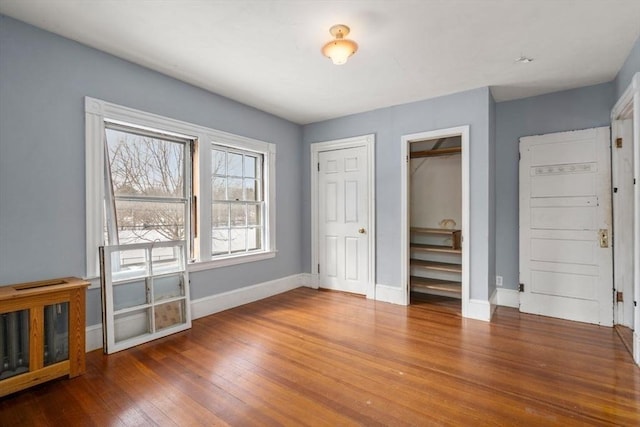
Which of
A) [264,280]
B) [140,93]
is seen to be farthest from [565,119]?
[140,93]

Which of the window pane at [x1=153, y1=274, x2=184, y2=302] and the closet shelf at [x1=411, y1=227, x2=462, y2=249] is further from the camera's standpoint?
the closet shelf at [x1=411, y1=227, x2=462, y2=249]

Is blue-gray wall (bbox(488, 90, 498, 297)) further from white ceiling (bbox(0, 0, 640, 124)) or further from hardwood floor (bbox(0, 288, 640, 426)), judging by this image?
hardwood floor (bbox(0, 288, 640, 426))

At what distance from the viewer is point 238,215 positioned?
13.5 feet

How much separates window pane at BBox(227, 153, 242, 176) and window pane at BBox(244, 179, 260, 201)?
184 millimetres

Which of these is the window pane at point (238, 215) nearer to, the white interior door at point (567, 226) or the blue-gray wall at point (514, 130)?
the blue-gray wall at point (514, 130)

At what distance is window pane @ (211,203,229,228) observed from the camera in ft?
12.4

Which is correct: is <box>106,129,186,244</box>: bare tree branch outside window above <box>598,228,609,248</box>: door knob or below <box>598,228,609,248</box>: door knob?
above

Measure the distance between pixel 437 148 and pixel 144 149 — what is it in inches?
162

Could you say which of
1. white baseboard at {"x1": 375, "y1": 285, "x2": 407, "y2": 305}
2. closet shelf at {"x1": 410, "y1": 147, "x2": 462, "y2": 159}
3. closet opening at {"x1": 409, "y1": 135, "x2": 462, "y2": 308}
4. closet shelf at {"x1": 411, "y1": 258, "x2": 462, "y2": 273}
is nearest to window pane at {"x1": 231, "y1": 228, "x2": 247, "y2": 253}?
white baseboard at {"x1": 375, "y1": 285, "x2": 407, "y2": 305}

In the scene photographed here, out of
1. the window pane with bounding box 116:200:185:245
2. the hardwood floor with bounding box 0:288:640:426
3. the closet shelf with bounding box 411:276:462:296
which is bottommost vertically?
the hardwood floor with bounding box 0:288:640:426

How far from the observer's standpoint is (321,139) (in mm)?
4871

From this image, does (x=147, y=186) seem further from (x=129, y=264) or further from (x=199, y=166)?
(x=129, y=264)

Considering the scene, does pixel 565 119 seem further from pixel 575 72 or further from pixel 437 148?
pixel 437 148

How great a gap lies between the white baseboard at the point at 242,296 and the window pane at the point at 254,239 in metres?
0.54
